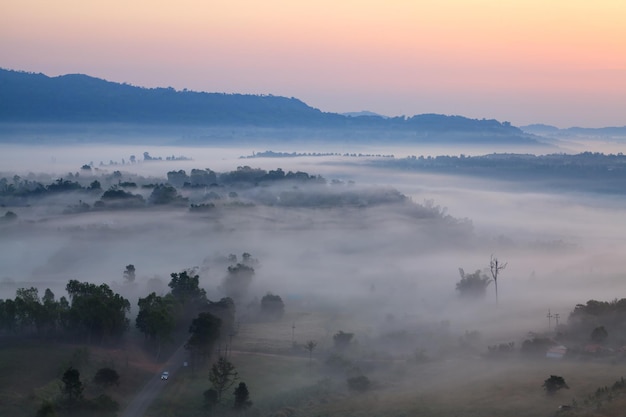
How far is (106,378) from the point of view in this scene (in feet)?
118

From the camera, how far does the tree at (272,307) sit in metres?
54.0

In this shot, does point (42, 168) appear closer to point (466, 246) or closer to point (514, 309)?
point (466, 246)

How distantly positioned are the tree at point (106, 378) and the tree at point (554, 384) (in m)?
19.6

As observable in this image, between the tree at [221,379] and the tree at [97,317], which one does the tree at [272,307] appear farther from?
the tree at [221,379]

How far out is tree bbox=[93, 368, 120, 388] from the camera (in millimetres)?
35969

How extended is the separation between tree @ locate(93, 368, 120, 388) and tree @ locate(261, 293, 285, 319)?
61.1 feet

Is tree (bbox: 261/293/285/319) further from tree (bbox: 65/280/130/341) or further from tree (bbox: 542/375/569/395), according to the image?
tree (bbox: 542/375/569/395)

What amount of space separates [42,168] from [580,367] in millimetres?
166784

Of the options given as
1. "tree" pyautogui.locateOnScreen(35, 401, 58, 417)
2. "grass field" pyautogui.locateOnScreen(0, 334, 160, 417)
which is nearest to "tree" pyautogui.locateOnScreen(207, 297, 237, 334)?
"grass field" pyautogui.locateOnScreen(0, 334, 160, 417)

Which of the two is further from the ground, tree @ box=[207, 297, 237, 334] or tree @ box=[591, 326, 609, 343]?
tree @ box=[591, 326, 609, 343]

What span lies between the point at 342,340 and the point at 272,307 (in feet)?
32.4

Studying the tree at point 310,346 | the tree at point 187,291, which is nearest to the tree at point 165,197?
the tree at point 187,291

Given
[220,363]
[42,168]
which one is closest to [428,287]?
[220,363]

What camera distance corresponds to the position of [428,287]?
65.9 m
